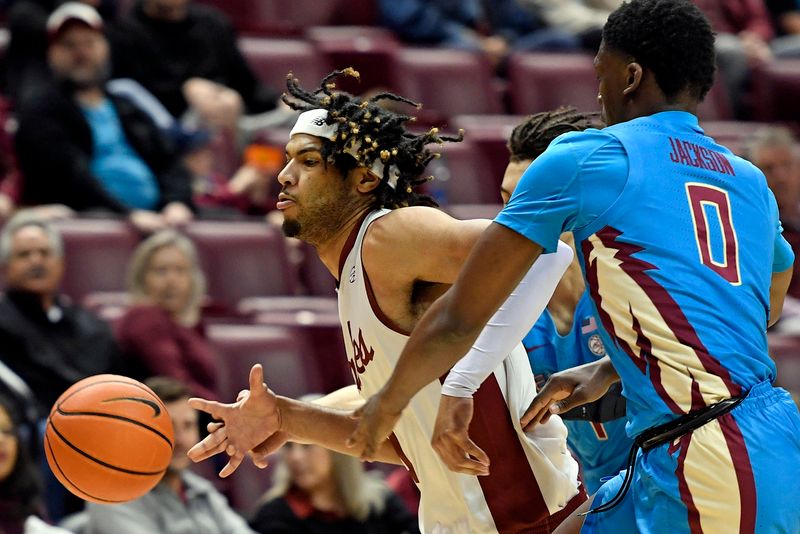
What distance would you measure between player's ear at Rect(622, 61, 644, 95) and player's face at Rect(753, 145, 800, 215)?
5.95 meters

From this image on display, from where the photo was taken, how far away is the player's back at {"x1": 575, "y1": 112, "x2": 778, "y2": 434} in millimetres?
3266

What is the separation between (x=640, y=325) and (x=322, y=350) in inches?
176

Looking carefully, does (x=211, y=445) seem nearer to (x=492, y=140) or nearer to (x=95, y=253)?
(x=95, y=253)

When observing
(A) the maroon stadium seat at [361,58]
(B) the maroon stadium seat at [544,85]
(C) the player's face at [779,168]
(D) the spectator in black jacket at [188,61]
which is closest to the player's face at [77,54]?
(D) the spectator in black jacket at [188,61]

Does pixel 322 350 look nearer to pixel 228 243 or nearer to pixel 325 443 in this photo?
pixel 228 243

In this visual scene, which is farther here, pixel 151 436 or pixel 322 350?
pixel 322 350

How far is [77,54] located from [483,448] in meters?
4.99

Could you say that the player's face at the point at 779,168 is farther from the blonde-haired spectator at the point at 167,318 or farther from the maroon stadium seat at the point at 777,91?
the blonde-haired spectator at the point at 167,318

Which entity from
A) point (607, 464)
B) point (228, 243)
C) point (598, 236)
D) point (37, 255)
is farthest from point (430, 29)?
point (598, 236)

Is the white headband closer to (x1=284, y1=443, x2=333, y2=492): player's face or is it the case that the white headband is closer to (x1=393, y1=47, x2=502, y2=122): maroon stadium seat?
(x1=284, y1=443, x2=333, y2=492): player's face

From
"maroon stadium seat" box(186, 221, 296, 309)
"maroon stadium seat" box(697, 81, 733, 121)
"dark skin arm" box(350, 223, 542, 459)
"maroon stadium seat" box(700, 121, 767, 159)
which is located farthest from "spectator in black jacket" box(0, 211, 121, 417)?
"maroon stadium seat" box(697, 81, 733, 121)

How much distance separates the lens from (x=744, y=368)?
3291 mm

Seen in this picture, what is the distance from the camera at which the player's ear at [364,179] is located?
414 cm

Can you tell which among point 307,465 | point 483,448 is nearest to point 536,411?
point 483,448
